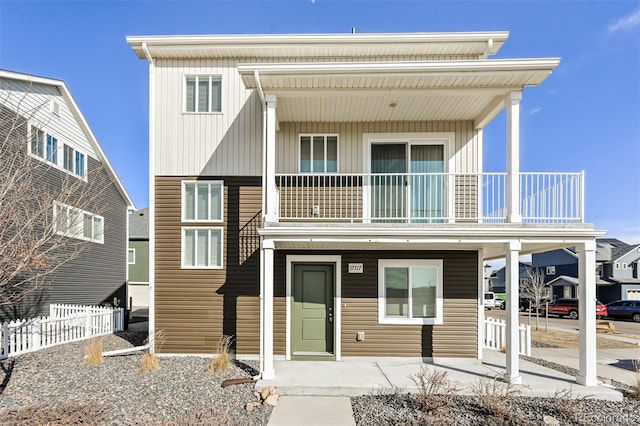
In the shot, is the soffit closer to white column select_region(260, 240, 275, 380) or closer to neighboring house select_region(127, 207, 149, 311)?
white column select_region(260, 240, 275, 380)

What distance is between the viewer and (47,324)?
9.55 metres

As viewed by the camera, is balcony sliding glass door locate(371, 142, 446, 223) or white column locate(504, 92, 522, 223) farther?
balcony sliding glass door locate(371, 142, 446, 223)

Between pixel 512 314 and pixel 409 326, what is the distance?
7.67ft

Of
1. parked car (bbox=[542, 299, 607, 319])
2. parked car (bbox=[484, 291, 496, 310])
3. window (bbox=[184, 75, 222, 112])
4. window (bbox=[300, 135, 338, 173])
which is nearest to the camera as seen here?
window (bbox=[184, 75, 222, 112])

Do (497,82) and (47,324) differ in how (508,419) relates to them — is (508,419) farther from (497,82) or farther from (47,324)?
(47,324)

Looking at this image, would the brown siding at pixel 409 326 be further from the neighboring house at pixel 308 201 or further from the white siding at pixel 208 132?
the white siding at pixel 208 132

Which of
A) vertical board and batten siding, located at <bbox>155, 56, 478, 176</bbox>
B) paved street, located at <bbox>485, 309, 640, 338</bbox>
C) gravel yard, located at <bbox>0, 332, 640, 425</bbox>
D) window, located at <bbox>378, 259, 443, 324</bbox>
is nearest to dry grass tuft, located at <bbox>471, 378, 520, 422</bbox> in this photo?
gravel yard, located at <bbox>0, 332, 640, 425</bbox>

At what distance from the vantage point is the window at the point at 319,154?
901cm

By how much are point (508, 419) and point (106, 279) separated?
50.9 feet

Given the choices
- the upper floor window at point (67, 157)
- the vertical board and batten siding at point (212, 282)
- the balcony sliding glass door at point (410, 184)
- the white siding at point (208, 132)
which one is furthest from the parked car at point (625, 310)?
the upper floor window at point (67, 157)

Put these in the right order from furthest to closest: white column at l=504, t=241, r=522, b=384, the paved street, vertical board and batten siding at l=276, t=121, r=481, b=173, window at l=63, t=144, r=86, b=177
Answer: the paved street
window at l=63, t=144, r=86, b=177
vertical board and batten siding at l=276, t=121, r=481, b=173
white column at l=504, t=241, r=522, b=384

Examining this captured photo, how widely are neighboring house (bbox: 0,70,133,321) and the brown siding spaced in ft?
24.6

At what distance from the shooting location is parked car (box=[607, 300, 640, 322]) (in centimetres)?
2406

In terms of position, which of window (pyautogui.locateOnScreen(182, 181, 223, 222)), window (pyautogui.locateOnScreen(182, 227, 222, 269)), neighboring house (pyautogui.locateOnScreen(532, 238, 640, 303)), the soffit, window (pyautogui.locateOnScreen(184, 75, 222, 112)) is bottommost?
neighboring house (pyautogui.locateOnScreen(532, 238, 640, 303))
